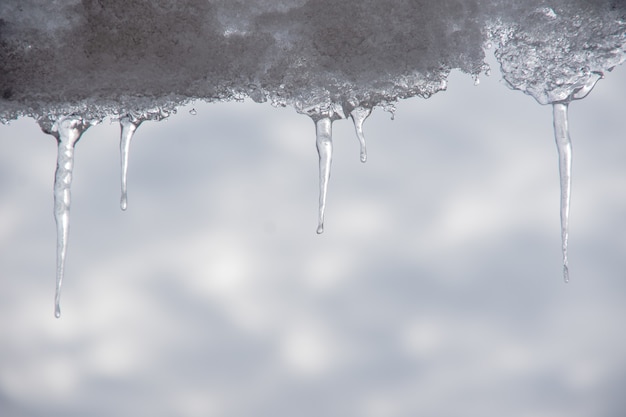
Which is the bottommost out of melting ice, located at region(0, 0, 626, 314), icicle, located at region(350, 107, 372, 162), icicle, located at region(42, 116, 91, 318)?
icicle, located at region(42, 116, 91, 318)

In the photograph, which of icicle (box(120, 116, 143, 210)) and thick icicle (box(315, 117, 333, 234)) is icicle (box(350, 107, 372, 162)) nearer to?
thick icicle (box(315, 117, 333, 234))

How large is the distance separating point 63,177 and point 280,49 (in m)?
0.55

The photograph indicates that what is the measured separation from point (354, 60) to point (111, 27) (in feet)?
1.53

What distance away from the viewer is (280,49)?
104cm

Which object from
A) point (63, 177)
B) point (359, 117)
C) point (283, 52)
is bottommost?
point (63, 177)

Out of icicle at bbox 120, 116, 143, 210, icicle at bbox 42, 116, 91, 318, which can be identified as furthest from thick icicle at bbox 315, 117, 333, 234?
icicle at bbox 42, 116, 91, 318

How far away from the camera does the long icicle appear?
1120 mm

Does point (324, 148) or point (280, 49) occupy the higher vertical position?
point (280, 49)

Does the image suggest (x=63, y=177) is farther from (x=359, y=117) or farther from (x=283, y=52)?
(x=359, y=117)

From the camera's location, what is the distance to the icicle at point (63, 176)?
1119 millimetres

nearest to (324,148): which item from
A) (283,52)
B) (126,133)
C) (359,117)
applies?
(359,117)

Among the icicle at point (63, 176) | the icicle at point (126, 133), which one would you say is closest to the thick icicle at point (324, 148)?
the icicle at point (126, 133)

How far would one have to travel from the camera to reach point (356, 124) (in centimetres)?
115

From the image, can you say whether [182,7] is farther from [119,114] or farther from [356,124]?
[356,124]
